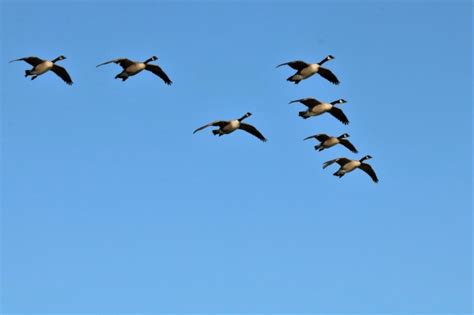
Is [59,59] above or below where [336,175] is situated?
above

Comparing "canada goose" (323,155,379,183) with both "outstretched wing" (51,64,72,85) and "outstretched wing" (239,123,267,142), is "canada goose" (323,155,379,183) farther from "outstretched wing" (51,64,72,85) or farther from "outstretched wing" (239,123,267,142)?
"outstretched wing" (51,64,72,85)

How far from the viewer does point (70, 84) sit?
182 feet

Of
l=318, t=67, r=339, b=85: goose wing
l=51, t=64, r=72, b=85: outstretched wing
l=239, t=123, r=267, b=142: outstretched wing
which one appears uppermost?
l=51, t=64, r=72, b=85: outstretched wing

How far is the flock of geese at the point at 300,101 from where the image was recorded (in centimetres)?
5312

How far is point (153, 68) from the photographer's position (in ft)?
182

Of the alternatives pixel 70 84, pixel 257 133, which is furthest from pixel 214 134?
pixel 70 84

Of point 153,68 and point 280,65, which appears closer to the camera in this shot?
point 280,65

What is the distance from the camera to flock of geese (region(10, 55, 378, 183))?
53.1 metres

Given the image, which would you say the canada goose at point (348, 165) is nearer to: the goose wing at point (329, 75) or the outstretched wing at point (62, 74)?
the goose wing at point (329, 75)

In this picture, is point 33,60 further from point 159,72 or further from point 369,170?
point 369,170

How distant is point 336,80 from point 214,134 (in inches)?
210

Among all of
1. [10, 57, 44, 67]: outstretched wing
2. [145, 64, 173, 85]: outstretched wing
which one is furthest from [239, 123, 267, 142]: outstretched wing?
[10, 57, 44, 67]: outstretched wing

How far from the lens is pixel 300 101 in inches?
2095

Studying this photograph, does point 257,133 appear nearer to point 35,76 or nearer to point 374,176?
point 374,176
